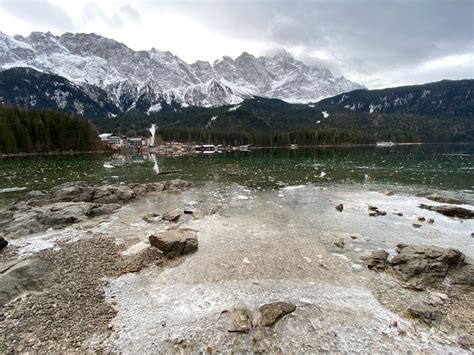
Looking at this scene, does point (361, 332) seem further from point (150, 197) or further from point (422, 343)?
point (150, 197)

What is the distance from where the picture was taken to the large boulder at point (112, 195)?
27578mm

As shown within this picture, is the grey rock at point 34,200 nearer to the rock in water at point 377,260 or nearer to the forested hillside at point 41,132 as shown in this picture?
the rock in water at point 377,260

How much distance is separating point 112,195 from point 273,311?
24.0 m

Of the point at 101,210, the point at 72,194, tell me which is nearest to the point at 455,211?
the point at 101,210

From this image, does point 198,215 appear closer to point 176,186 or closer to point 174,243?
point 174,243

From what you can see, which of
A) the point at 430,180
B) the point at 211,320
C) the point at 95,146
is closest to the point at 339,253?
the point at 211,320

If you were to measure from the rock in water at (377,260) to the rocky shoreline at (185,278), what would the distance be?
1.8 inches

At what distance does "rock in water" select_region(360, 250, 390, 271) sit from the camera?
12.9 meters

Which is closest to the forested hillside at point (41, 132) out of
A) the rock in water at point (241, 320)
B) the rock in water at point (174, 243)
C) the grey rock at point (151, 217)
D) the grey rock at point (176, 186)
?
the grey rock at point (176, 186)

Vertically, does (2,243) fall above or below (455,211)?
above

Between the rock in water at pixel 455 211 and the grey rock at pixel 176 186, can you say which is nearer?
the rock in water at pixel 455 211

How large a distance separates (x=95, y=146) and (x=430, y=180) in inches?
5833

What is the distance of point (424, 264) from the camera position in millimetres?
12305

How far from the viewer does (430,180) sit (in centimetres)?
3975
